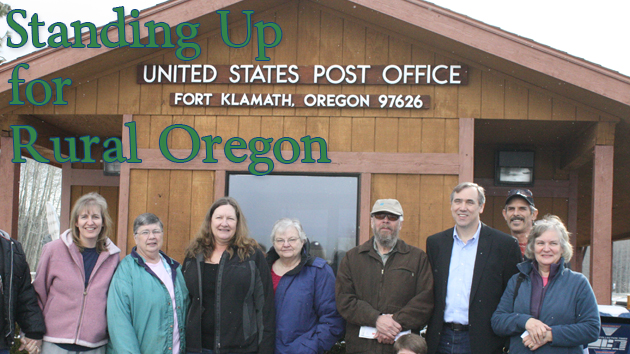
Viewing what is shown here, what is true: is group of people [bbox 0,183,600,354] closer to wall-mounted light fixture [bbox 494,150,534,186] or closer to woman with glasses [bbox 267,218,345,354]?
woman with glasses [bbox 267,218,345,354]

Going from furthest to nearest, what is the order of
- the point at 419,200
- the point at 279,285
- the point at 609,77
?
1. the point at 419,200
2. the point at 609,77
3. the point at 279,285

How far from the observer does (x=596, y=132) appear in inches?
250

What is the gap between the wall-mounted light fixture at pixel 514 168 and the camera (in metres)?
8.04

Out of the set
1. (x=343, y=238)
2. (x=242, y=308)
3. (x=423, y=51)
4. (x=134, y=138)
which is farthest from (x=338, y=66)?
(x=242, y=308)

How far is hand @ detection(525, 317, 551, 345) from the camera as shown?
3631 millimetres

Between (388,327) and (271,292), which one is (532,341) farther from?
(271,292)

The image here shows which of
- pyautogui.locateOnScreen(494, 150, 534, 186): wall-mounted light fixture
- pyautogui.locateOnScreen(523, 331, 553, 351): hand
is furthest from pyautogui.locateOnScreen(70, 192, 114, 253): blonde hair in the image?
pyautogui.locateOnScreen(494, 150, 534, 186): wall-mounted light fixture

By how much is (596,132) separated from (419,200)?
2004 millimetres

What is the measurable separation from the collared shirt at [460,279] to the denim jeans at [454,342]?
8cm

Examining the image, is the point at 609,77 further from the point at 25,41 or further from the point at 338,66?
the point at 25,41

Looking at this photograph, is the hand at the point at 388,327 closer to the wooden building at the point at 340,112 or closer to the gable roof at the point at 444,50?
the wooden building at the point at 340,112

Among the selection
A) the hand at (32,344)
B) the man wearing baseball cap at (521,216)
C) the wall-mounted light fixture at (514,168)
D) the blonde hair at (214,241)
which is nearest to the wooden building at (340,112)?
the wall-mounted light fixture at (514,168)

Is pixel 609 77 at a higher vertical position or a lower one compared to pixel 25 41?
lower

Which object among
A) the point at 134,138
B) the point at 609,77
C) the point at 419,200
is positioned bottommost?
the point at 419,200
